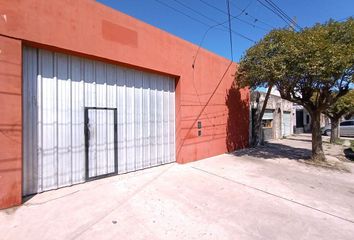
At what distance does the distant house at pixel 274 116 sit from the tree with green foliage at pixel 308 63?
3876mm

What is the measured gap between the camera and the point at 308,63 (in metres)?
7.58

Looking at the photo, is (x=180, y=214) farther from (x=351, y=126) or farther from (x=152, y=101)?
(x=351, y=126)

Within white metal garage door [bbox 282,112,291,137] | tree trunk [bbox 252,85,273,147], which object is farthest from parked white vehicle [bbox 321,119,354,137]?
tree trunk [bbox 252,85,273,147]

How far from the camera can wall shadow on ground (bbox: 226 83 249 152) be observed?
11.0 m

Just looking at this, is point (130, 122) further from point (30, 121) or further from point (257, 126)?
point (257, 126)

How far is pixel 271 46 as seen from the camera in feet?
28.8

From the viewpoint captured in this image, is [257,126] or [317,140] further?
[257,126]

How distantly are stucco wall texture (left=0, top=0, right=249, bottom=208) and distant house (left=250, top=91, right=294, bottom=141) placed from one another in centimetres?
257

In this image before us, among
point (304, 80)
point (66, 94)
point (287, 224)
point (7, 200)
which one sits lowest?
point (287, 224)

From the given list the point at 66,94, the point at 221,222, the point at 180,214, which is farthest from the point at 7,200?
the point at 221,222

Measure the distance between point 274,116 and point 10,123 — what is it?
1618 cm

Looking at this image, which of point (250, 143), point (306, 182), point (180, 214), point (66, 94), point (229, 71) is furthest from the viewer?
point (250, 143)

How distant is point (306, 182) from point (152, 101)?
524cm

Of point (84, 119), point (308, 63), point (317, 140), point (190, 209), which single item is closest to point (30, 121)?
point (84, 119)
